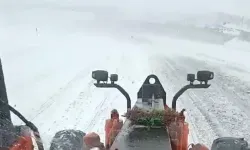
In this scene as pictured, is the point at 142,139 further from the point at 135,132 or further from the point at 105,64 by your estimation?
the point at 105,64

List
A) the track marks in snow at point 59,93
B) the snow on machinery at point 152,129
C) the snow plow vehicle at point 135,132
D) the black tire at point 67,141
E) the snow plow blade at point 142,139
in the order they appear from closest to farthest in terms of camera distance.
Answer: the snow plow blade at point 142,139 < the snow on machinery at point 152,129 < the snow plow vehicle at point 135,132 < the black tire at point 67,141 < the track marks in snow at point 59,93

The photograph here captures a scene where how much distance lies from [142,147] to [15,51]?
2312 centimetres

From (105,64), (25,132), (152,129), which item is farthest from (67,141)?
(105,64)

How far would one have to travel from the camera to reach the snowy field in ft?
38.0

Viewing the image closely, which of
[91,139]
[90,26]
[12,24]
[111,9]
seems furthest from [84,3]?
[91,139]

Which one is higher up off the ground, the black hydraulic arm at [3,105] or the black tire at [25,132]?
the black hydraulic arm at [3,105]

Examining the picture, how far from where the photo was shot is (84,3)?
5881cm

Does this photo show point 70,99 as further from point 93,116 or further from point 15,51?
point 15,51

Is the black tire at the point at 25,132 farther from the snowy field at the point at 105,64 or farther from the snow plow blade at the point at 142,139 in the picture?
the snowy field at the point at 105,64

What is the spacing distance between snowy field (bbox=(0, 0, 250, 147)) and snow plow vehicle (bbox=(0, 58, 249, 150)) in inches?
122

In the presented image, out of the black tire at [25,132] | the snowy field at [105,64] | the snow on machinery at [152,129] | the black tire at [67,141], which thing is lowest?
the snowy field at [105,64]

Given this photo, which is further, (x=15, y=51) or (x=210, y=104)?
(x=15, y=51)

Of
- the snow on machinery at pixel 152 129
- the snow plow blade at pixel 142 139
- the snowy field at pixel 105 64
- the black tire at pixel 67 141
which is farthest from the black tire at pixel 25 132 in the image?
the snowy field at pixel 105 64

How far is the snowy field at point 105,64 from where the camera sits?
11.6 m
